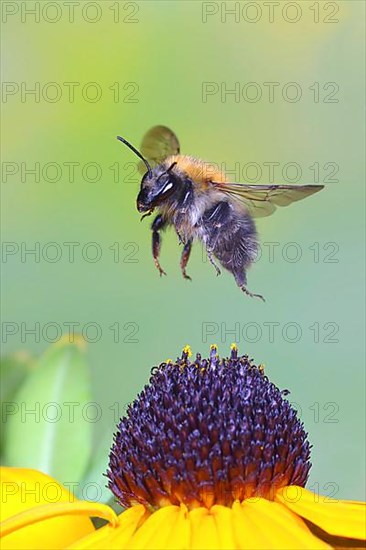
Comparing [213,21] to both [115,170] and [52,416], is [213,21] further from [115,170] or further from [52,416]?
[52,416]

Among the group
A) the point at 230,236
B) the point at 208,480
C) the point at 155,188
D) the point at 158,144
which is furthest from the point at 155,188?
the point at 208,480

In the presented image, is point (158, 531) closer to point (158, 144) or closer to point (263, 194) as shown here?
point (263, 194)

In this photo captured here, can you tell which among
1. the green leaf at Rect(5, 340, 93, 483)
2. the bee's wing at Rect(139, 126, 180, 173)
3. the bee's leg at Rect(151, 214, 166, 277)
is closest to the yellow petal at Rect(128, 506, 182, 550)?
the green leaf at Rect(5, 340, 93, 483)

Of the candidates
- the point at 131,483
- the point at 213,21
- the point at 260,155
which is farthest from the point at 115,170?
the point at 131,483

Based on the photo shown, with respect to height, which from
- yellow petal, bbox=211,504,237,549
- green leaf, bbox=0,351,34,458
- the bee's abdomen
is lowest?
yellow petal, bbox=211,504,237,549

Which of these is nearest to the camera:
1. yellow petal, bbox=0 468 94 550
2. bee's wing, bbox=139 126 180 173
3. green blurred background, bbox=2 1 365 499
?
yellow petal, bbox=0 468 94 550

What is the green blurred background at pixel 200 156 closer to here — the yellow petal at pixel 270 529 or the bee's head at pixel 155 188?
the bee's head at pixel 155 188

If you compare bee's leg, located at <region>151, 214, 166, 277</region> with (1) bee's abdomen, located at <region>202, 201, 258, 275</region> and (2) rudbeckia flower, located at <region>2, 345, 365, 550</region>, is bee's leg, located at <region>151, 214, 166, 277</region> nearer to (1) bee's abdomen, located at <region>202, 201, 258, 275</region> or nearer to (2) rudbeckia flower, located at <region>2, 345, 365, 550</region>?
(1) bee's abdomen, located at <region>202, 201, 258, 275</region>

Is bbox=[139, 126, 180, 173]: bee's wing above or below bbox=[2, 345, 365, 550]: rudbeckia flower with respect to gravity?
above

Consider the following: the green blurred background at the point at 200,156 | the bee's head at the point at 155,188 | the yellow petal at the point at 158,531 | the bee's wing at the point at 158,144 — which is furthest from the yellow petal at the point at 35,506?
the green blurred background at the point at 200,156
